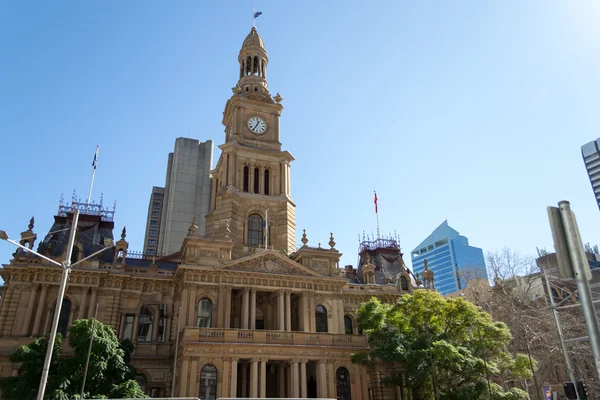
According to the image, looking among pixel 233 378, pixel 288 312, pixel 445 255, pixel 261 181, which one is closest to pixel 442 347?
pixel 288 312

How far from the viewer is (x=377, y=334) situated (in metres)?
33.4

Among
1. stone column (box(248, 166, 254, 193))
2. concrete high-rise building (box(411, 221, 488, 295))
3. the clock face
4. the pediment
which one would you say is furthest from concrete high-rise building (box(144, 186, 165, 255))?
concrete high-rise building (box(411, 221, 488, 295))

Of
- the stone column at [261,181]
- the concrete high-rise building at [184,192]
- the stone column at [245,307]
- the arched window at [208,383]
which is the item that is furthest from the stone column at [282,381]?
the concrete high-rise building at [184,192]

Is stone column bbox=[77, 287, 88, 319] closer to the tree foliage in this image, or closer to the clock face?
the tree foliage

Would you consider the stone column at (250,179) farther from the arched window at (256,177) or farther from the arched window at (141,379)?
the arched window at (141,379)

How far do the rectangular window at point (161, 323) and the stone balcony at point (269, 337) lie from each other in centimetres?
593

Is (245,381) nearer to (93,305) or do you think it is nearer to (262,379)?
(262,379)

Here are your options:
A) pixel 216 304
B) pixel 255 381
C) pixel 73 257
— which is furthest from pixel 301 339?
pixel 73 257

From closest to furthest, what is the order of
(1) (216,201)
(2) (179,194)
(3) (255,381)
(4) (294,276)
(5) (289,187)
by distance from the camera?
(3) (255,381) < (4) (294,276) < (1) (216,201) < (5) (289,187) < (2) (179,194)

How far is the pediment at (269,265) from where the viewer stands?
123 ft

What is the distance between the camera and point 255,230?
4516 cm

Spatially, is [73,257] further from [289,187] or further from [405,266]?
[405,266]

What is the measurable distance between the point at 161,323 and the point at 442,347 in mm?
22363

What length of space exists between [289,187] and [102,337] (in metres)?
25.1
